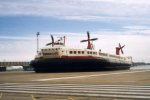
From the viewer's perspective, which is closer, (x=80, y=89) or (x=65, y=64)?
(x=80, y=89)

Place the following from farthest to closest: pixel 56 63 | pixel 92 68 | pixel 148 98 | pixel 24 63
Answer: pixel 24 63 → pixel 92 68 → pixel 56 63 → pixel 148 98

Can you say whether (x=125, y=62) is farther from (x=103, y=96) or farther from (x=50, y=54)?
(x=103, y=96)

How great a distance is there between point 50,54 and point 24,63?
60.8 metres

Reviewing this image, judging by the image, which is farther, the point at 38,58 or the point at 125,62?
the point at 125,62

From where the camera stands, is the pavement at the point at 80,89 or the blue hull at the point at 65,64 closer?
the pavement at the point at 80,89

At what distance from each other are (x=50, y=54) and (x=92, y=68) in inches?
300

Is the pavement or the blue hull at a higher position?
the blue hull

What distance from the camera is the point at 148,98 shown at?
481 inches

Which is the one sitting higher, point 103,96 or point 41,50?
point 41,50

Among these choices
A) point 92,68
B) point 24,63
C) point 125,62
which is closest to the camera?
point 92,68

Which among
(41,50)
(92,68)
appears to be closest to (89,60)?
(92,68)

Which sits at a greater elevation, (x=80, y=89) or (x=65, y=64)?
(x=65, y=64)

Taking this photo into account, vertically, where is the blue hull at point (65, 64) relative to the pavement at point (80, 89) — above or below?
above

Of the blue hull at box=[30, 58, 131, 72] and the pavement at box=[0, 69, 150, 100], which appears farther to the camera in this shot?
the blue hull at box=[30, 58, 131, 72]
